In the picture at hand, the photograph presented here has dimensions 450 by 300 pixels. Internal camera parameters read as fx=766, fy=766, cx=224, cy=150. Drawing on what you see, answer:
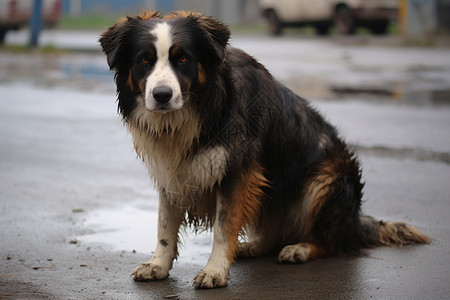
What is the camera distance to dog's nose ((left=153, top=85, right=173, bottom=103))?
4.34 meters

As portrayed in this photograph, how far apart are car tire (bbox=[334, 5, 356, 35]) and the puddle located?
70.3 feet

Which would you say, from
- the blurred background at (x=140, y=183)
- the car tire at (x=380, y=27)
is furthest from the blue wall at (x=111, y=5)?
the blurred background at (x=140, y=183)

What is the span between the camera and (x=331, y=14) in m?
27.6

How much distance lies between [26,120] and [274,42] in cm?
1637

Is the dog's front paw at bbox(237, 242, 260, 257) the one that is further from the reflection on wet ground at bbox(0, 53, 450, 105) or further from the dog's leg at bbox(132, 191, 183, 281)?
the reflection on wet ground at bbox(0, 53, 450, 105)

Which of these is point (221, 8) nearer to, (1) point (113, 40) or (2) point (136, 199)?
(2) point (136, 199)

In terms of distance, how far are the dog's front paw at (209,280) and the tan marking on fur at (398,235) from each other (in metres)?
1.40

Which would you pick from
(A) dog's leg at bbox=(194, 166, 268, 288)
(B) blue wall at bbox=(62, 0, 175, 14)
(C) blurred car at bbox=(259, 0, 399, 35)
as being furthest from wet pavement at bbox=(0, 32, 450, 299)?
(B) blue wall at bbox=(62, 0, 175, 14)

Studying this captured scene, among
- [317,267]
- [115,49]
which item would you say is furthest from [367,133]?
[115,49]

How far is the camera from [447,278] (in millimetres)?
4672

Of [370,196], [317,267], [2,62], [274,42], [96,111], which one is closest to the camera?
[317,267]

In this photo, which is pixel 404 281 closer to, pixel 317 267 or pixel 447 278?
pixel 447 278

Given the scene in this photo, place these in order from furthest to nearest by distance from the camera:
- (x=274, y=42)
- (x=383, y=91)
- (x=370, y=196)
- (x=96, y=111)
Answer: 1. (x=274, y=42)
2. (x=383, y=91)
3. (x=96, y=111)
4. (x=370, y=196)

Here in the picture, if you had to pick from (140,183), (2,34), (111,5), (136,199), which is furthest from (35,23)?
(111,5)
